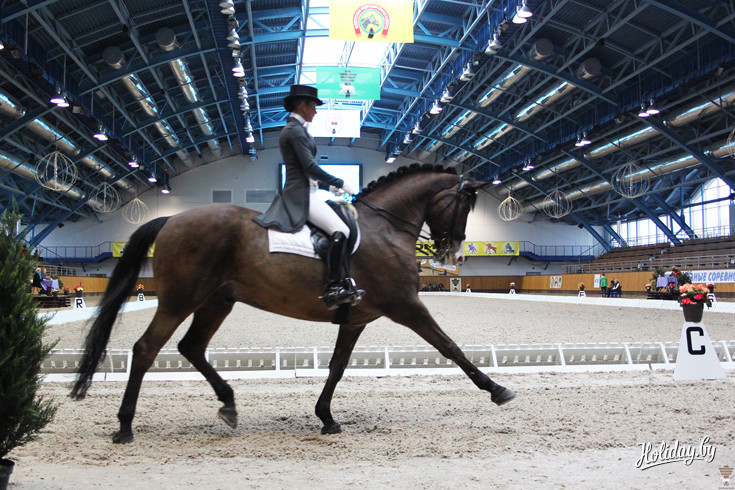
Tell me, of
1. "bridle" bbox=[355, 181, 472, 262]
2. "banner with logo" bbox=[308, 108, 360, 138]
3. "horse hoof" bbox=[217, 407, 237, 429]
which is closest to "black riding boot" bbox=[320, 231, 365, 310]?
"bridle" bbox=[355, 181, 472, 262]

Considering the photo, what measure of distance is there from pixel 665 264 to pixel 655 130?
677cm

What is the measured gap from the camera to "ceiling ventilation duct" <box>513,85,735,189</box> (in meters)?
19.3

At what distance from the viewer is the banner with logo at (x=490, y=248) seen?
38344 mm

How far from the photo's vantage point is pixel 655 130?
23.6 m

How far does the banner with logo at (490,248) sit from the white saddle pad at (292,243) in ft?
116

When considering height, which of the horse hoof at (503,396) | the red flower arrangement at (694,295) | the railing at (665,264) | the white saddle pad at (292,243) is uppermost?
the railing at (665,264)

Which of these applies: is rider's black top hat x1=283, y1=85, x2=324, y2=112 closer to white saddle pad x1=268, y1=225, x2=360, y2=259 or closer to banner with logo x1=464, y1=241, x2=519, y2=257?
white saddle pad x1=268, y1=225, x2=360, y2=259

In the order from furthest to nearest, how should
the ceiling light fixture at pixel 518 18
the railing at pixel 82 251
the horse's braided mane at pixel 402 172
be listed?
the railing at pixel 82 251, the ceiling light fixture at pixel 518 18, the horse's braided mane at pixel 402 172

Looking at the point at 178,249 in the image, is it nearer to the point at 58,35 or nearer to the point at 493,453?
the point at 493,453

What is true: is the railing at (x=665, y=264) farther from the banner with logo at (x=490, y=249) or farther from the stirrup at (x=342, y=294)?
the stirrup at (x=342, y=294)

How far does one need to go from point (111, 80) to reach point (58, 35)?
2670 millimetres

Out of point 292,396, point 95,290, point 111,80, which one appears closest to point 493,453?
point 292,396

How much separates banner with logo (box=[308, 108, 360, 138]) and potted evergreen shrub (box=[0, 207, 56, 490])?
58.3 feet

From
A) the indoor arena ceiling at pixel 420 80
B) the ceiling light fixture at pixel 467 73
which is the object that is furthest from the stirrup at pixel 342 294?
the ceiling light fixture at pixel 467 73
